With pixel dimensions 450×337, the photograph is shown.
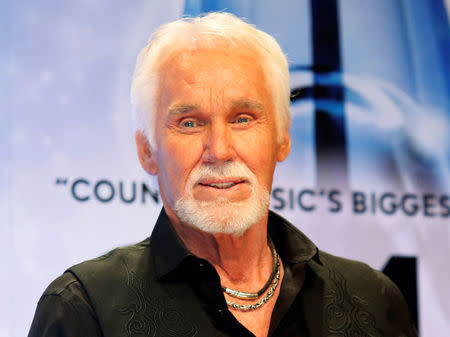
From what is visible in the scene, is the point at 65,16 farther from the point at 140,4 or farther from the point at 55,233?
the point at 55,233

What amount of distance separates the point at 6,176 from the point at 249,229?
3.24 ft

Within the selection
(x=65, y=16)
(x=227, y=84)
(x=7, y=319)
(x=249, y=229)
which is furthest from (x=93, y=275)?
(x=65, y=16)

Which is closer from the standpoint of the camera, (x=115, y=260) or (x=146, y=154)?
(x=115, y=260)

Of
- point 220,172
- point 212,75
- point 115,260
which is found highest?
point 212,75

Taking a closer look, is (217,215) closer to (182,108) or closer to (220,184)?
(220,184)

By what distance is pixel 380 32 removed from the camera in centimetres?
302

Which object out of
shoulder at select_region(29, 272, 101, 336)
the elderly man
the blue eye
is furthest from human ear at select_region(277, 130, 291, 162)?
shoulder at select_region(29, 272, 101, 336)

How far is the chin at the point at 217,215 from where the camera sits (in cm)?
159

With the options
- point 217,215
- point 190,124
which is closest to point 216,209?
point 217,215

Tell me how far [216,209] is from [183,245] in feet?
0.40

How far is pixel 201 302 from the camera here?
1566 millimetres

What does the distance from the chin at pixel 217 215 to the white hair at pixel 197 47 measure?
217 millimetres

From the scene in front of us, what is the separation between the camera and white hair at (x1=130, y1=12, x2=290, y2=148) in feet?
5.56

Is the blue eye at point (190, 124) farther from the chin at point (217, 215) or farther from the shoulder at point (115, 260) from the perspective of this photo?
the shoulder at point (115, 260)
